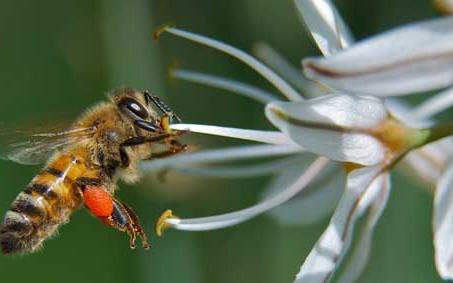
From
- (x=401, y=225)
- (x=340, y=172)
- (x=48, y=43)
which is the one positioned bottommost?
(x=401, y=225)

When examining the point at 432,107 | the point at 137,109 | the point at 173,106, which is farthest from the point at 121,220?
the point at 173,106

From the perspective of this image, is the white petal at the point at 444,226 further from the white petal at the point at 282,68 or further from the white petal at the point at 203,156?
the white petal at the point at 282,68

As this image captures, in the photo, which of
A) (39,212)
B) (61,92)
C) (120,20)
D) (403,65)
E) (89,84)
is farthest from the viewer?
(61,92)

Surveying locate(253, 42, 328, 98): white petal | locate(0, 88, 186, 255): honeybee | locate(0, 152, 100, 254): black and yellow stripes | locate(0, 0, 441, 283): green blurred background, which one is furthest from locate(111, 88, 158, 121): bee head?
locate(0, 0, 441, 283): green blurred background

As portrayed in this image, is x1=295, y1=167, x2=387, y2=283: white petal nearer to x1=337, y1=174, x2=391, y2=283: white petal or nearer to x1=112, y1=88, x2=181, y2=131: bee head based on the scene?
x1=337, y1=174, x2=391, y2=283: white petal

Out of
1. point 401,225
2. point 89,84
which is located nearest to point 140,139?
point 401,225

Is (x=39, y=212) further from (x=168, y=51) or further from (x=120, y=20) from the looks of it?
(x=168, y=51)

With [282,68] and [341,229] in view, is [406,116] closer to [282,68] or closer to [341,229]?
[341,229]

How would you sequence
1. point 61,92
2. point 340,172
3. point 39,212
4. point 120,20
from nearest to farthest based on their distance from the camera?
point 39,212
point 340,172
point 120,20
point 61,92

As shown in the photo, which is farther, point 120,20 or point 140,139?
point 120,20
